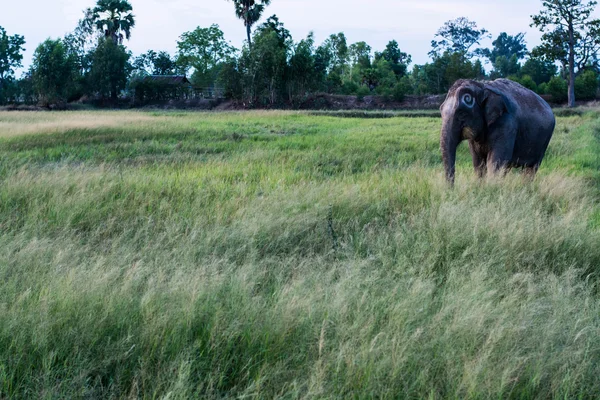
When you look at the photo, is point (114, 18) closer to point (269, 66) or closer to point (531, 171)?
point (269, 66)

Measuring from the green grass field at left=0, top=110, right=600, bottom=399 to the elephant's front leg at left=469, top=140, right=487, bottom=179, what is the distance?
3.14 feet

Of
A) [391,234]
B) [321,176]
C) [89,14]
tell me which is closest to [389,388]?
[391,234]

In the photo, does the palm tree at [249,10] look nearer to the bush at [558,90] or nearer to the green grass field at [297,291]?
the bush at [558,90]

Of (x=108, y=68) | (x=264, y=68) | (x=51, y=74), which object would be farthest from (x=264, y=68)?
(x=51, y=74)

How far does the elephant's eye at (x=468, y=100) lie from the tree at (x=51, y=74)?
175 feet

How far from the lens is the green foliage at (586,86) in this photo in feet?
158

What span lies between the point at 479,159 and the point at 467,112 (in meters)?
1.13

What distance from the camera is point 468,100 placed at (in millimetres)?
7078

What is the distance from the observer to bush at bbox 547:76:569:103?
47.6 metres

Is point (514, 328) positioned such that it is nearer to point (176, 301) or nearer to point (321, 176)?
point (176, 301)

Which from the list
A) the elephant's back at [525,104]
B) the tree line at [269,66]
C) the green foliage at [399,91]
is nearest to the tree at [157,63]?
the tree line at [269,66]

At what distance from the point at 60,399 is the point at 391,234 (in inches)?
130

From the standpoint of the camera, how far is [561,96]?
1890 inches

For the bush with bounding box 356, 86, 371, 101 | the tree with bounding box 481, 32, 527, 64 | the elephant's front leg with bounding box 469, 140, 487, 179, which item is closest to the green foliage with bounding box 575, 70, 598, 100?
the bush with bounding box 356, 86, 371, 101
